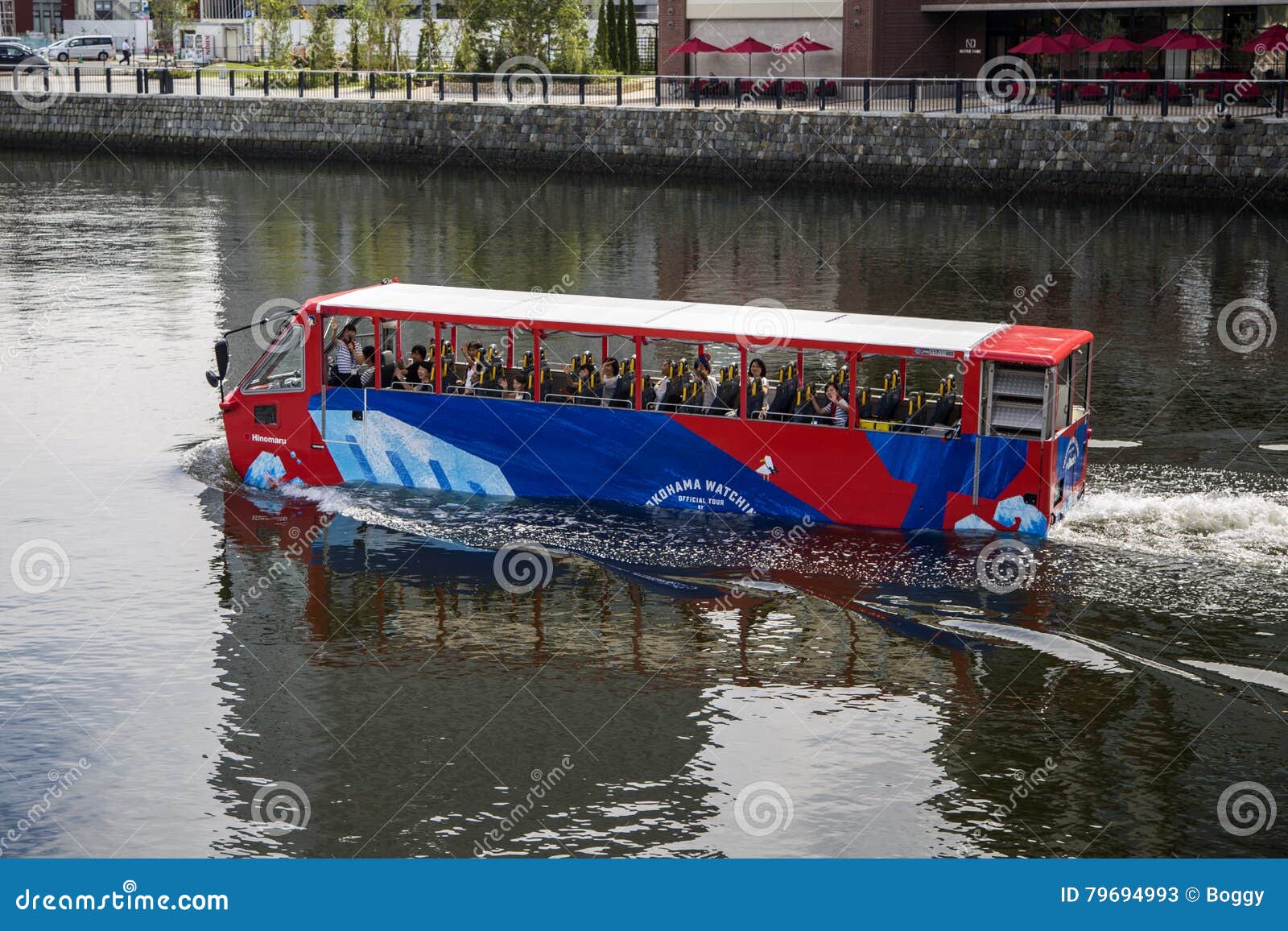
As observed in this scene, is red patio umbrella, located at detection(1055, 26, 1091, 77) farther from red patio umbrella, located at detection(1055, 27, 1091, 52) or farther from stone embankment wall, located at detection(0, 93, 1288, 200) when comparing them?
stone embankment wall, located at detection(0, 93, 1288, 200)

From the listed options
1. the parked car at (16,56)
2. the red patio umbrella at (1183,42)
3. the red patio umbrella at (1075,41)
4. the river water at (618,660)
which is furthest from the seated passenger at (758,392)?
the parked car at (16,56)

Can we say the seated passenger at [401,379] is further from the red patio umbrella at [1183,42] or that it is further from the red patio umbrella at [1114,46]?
the red patio umbrella at [1114,46]

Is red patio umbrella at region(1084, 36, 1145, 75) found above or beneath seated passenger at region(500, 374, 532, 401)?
above

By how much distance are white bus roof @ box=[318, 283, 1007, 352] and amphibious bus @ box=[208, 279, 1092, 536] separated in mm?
40

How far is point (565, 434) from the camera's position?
2356 centimetres

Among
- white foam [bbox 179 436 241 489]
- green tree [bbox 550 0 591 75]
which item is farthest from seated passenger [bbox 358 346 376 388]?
green tree [bbox 550 0 591 75]

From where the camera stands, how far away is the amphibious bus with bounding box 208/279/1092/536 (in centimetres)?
2161

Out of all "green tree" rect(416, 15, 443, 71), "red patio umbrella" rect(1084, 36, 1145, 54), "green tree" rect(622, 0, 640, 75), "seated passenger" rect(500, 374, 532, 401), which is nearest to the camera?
"seated passenger" rect(500, 374, 532, 401)

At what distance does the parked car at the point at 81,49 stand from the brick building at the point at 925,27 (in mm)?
44237

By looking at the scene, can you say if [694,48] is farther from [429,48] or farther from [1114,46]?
[429,48]

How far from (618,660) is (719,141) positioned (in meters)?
48.3

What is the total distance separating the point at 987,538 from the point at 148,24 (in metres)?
114
